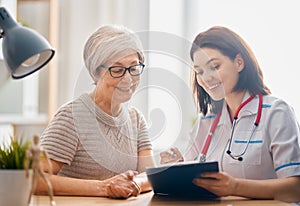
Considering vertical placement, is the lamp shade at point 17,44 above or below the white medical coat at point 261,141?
above

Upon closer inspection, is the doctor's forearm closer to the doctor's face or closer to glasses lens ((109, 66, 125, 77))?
the doctor's face

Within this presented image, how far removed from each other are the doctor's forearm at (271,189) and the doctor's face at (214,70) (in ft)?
0.86

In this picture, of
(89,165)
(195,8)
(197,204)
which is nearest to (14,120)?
(195,8)

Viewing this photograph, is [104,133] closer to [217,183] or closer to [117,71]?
[117,71]

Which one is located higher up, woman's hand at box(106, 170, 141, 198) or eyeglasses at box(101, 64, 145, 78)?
eyeglasses at box(101, 64, 145, 78)

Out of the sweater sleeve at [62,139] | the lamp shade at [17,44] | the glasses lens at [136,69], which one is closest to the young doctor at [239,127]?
the glasses lens at [136,69]

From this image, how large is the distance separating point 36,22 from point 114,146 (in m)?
1.80

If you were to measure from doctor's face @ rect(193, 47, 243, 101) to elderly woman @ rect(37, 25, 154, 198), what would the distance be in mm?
163

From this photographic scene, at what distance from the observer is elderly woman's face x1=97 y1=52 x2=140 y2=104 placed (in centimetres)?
145

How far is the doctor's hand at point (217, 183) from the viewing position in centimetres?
139

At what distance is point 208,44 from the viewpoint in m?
1.68

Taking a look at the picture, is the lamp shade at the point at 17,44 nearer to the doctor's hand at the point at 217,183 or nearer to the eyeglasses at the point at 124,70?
the eyeglasses at the point at 124,70

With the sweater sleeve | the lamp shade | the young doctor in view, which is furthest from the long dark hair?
the lamp shade

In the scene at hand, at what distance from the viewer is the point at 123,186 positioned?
1.47 metres
